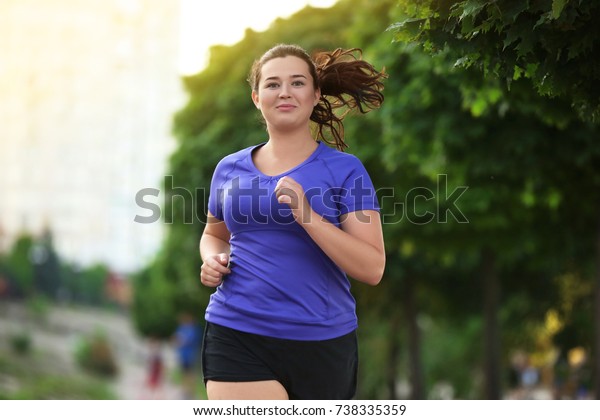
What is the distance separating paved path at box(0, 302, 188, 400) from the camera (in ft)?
132

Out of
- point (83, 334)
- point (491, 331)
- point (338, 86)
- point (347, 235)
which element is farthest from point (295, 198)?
point (83, 334)

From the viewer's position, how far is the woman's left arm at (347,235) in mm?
3594

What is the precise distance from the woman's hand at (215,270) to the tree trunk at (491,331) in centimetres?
1603

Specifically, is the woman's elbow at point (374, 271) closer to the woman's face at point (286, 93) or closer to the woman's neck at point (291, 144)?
the woman's neck at point (291, 144)

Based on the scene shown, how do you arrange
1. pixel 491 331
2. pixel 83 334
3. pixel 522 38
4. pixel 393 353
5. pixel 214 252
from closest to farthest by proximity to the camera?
pixel 214 252 < pixel 522 38 < pixel 491 331 < pixel 393 353 < pixel 83 334

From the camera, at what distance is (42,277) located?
62906 mm

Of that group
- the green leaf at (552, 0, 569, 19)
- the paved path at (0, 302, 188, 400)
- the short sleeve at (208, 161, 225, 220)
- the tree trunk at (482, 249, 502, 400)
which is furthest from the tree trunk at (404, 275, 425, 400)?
the short sleeve at (208, 161, 225, 220)

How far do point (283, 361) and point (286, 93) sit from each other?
890 mm

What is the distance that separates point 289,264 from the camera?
372 centimetres

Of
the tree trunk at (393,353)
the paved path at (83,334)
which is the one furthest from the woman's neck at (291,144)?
the paved path at (83,334)

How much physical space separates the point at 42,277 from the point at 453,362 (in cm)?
3885

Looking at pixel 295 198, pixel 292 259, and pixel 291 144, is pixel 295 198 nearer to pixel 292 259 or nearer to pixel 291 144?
pixel 292 259
